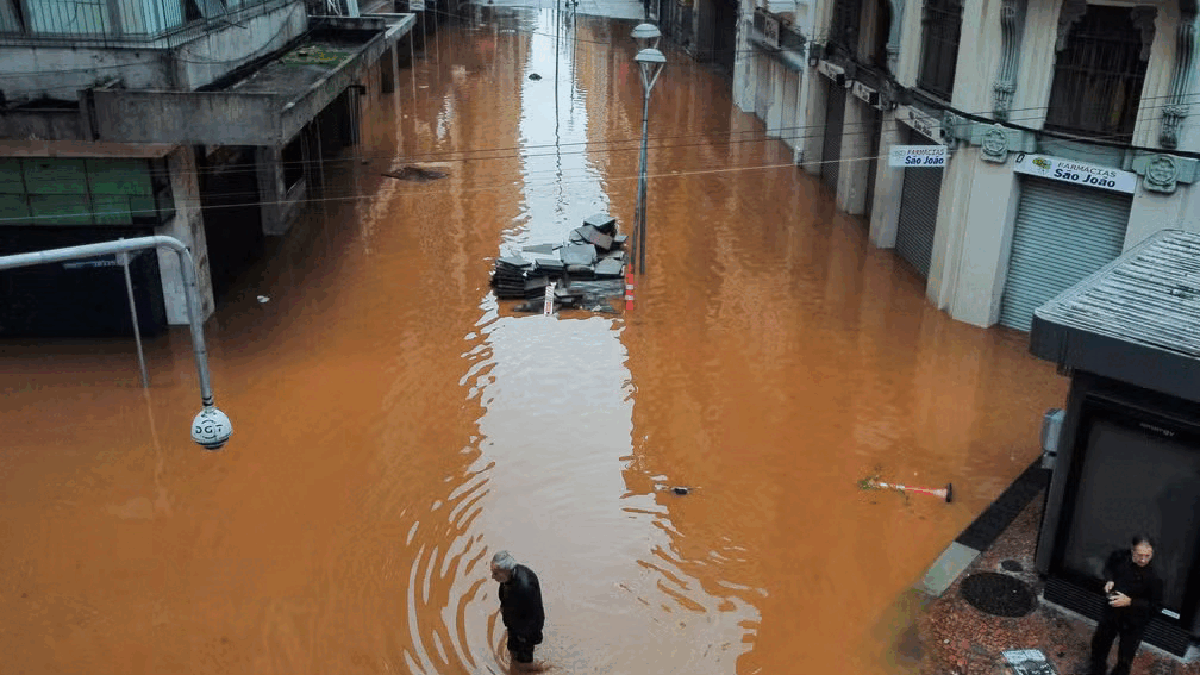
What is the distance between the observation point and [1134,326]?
9.87 meters

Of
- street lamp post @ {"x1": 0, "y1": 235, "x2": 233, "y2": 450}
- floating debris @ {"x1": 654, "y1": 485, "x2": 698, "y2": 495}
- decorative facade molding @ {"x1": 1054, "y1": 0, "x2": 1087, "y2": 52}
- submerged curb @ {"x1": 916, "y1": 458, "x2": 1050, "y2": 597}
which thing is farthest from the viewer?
decorative facade molding @ {"x1": 1054, "y1": 0, "x2": 1087, "y2": 52}

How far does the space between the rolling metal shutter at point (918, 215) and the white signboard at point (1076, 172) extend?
2769 mm

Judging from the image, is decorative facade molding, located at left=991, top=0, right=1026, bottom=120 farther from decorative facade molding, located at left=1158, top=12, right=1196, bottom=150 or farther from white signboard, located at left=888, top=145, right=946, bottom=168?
decorative facade molding, located at left=1158, top=12, right=1196, bottom=150

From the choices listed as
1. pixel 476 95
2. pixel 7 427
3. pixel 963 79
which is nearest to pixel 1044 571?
pixel 963 79

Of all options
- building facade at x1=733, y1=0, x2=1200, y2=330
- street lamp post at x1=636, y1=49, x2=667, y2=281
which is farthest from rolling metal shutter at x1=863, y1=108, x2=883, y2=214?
street lamp post at x1=636, y1=49, x2=667, y2=281

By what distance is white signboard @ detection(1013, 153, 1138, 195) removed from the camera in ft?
53.5

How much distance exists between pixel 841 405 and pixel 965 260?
4737mm

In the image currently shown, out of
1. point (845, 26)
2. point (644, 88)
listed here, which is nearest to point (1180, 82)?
point (644, 88)

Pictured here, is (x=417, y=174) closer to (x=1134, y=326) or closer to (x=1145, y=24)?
(x=1145, y=24)

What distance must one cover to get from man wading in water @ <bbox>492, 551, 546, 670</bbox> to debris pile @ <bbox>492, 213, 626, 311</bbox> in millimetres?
10298

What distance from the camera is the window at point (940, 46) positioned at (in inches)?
765

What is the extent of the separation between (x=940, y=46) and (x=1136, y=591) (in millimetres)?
13657

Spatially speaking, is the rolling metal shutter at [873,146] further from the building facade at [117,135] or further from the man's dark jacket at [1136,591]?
the man's dark jacket at [1136,591]

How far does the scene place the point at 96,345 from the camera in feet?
56.9
